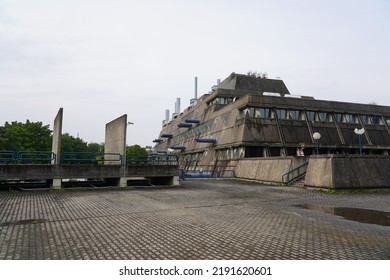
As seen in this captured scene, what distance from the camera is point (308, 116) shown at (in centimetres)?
3866

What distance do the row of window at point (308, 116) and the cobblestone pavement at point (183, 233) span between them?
2548cm

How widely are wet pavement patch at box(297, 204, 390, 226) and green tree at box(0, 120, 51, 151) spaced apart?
5241 centimetres

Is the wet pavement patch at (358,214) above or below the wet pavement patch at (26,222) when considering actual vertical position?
above

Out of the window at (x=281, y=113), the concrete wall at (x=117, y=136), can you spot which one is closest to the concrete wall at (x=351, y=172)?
the concrete wall at (x=117, y=136)

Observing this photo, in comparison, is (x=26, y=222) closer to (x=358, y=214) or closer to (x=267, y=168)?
(x=358, y=214)

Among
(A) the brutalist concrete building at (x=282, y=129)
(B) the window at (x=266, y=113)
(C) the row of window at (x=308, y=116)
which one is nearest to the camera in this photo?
(A) the brutalist concrete building at (x=282, y=129)

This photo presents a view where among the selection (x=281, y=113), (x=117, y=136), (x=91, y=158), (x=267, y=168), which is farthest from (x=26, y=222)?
(x=281, y=113)

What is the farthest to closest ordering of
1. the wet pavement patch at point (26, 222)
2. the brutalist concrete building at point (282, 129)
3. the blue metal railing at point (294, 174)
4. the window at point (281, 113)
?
the window at point (281, 113), the brutalist concrete building at point (282, 129), the blue metal railing at point (294, 174), the wet pavement patch at point (26, 222)

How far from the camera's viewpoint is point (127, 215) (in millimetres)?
9812

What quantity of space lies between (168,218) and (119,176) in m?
11.8

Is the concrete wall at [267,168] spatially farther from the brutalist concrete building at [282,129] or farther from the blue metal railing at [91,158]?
the blue metal railing at [91,158]

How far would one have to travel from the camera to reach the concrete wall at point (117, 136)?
835 inches

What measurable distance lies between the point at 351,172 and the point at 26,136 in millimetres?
54963
